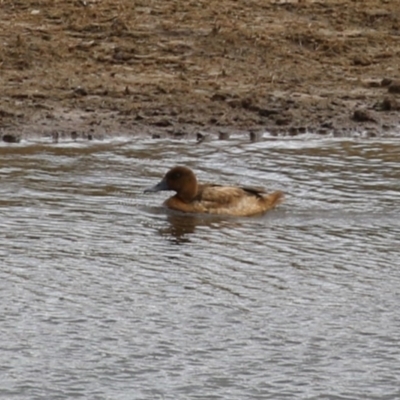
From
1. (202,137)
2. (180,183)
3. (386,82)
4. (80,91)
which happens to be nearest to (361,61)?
(386,82)

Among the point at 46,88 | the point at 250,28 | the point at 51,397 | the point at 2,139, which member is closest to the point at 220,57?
the point at 250,28

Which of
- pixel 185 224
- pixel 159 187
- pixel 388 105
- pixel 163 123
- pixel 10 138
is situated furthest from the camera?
pixel 388 105

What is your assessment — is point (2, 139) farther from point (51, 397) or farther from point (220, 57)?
point (51, 397)

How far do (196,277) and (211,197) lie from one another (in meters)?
1.68

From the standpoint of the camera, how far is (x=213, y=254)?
31.2ft

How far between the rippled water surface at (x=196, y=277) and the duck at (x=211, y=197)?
86 millimetres

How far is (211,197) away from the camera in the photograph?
10.6m

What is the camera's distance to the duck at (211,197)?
10.6 m

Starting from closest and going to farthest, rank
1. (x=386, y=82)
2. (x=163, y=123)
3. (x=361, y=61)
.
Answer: (x=163, y=123), (x=386, y=82), (x=361, y=61)

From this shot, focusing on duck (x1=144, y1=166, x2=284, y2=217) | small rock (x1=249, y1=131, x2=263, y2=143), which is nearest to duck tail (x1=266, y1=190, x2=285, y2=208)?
duck (x1=144, y1=166, x2=284, y2=217)

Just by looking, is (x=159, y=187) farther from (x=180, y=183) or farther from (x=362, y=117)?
(x=362, y=117)

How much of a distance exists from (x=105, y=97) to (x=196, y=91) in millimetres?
824

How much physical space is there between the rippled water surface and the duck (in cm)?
9

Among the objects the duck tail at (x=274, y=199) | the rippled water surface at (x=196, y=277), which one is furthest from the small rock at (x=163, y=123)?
the duck tail at (x=274, y=199)
